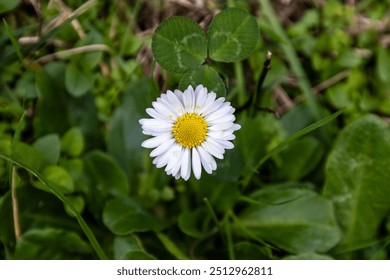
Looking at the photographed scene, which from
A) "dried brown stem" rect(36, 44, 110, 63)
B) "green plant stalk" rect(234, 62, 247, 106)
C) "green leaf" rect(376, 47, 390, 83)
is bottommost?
"green plant stalk" rect(234, 62, 247, 106)

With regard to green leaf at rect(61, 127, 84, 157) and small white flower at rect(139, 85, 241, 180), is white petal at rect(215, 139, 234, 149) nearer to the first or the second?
small white flower at rect(139, 85, 241, 180)

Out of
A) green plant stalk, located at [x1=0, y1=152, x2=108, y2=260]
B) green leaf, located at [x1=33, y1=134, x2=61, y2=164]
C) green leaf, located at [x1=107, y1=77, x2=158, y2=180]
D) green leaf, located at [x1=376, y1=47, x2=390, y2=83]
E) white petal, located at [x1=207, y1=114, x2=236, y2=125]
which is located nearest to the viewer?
white petal, located at [x1=207, y1=114, x2=236, y2=125]

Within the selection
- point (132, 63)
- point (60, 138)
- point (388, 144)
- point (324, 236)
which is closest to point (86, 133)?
point (60, 138)

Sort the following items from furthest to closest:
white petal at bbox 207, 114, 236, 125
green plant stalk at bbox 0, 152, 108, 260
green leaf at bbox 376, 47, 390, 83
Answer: green leaf at bbox 376, 47, 390, 83
green plant stalk at bbox 0, 152, 108, 260
white petal at bbox 207, 114, 236, 125

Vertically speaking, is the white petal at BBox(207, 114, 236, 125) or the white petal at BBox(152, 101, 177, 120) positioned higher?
the white petal at BBox(152, 101, 177, 120)

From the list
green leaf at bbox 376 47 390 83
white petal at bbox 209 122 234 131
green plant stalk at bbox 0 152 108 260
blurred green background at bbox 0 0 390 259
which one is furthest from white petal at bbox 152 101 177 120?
green leaf at bbox 376 47 390 83

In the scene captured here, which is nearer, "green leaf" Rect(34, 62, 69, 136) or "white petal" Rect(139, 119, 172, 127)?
"white petal" Rect(139, 119, 172, 127)
